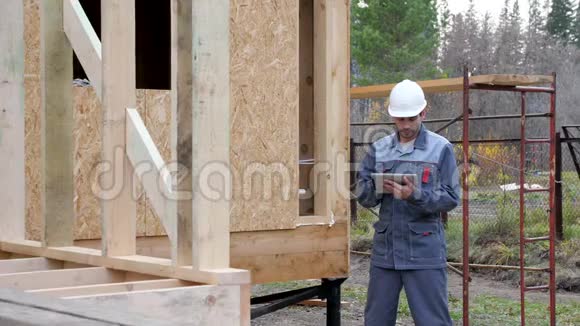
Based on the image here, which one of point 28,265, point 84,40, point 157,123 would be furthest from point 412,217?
point 28,265

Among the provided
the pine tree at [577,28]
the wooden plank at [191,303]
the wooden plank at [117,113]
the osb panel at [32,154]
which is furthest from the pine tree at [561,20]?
the wooden plank at [191,303]

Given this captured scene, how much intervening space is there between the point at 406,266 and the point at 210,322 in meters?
1.74

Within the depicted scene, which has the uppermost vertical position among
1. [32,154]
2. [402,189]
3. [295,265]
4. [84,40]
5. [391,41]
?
[391,41]

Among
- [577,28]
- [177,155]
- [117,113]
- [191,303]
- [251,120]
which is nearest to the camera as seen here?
[191,303]

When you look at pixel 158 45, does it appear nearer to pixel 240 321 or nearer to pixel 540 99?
pixel 240 321

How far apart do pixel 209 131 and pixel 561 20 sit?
66563 millimetres

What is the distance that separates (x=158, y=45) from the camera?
38.2 ft

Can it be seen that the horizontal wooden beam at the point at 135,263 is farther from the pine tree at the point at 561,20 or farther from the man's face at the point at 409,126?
the pine tree at the point at 561,20

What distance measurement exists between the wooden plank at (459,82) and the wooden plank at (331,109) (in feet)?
4.59

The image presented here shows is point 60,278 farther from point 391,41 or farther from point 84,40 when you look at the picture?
point 391,41

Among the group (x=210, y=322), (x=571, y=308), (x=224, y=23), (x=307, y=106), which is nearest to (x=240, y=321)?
(x=210, y=322)

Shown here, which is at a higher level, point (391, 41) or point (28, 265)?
point (391, 41)

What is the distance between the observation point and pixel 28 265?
618 cm

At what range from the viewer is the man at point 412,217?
618cm
